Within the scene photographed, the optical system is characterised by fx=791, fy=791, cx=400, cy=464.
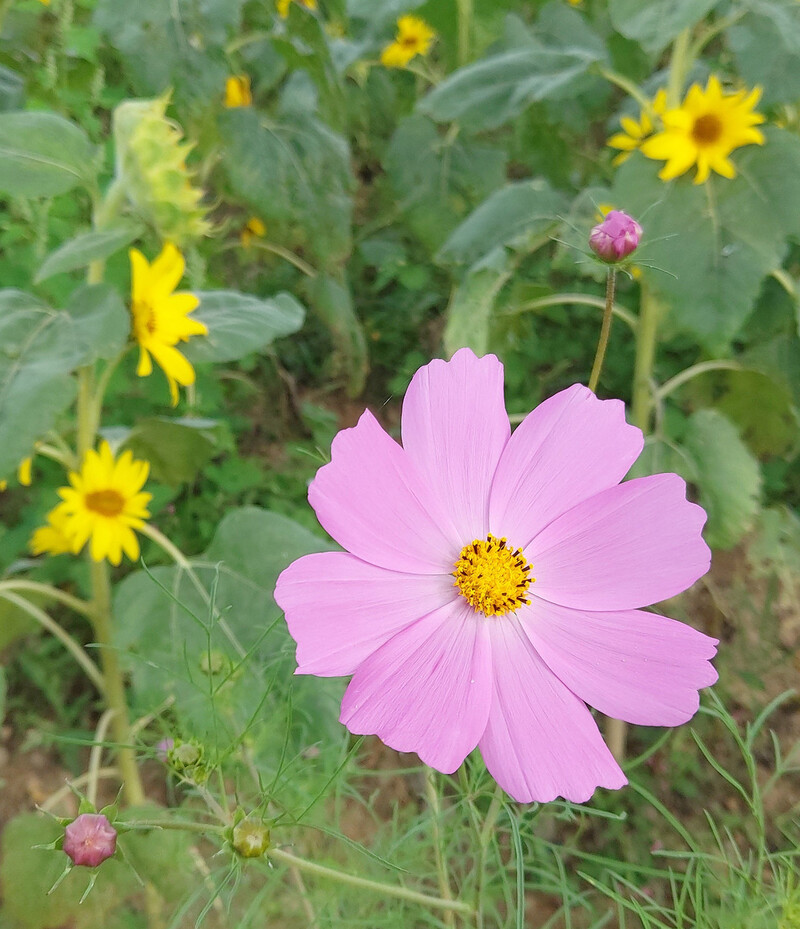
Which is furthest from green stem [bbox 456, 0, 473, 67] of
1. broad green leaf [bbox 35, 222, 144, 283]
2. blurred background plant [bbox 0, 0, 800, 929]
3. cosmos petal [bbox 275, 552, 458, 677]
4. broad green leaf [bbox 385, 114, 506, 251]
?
cosmos petal [bbox 275, 552, 458, 677]

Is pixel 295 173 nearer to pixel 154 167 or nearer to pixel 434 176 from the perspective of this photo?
pixel 434 176

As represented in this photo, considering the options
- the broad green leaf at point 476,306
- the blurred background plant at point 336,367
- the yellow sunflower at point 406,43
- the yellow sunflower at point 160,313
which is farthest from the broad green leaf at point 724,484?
the yellow sunflower at point 406,43

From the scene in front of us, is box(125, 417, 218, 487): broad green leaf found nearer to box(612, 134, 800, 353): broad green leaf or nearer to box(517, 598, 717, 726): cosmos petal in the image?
box(612, 134, 800, 353): broad green leaf

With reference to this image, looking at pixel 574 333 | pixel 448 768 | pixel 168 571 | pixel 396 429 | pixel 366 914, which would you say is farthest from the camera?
pixel 574 333

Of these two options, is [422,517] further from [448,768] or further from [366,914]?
[366,914]

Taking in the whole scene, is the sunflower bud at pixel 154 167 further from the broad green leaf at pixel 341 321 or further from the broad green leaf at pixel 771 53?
the broad green leaf at pixel 771 53

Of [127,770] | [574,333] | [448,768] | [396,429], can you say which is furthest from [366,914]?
[574,333]
